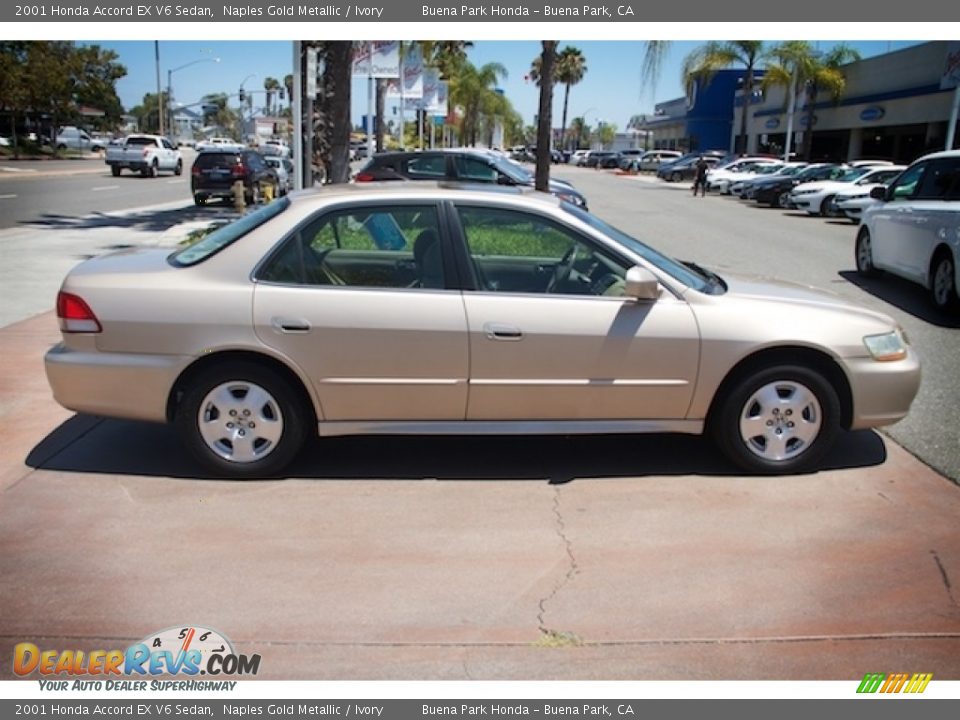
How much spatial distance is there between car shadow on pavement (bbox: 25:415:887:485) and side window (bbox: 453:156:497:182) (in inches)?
412

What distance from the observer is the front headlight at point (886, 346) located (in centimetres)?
504

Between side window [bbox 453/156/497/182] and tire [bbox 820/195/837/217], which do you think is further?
tire [bbox 820/195/837/217]

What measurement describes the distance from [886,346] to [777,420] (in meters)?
0.77

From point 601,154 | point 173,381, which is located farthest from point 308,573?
point 601,154

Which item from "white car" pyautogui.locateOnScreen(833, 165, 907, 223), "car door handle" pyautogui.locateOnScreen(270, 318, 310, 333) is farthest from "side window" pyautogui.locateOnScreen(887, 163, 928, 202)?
"white car" pyautogui.locateOnScreen(833, 165, 907, 223)

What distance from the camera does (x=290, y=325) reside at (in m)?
A: 4.75

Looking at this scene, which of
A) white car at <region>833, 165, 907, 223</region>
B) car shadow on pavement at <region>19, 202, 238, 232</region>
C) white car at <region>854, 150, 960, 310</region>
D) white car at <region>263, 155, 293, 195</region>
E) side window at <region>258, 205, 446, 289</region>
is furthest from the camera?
white car at <region>263, 155, 293, 195</region>

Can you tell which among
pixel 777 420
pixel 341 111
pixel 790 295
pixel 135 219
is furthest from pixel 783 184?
pixel 777 420

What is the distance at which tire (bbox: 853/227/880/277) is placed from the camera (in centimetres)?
1231

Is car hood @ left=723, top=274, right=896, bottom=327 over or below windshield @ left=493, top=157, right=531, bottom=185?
below

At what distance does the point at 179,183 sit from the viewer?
1407 inches

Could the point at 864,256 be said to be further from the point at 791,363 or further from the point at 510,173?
the point at 791,363

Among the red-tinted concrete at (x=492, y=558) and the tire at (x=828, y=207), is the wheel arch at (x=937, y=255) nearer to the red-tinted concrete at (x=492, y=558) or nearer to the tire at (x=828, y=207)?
the red-tinted concrete at (x=492, y=558)

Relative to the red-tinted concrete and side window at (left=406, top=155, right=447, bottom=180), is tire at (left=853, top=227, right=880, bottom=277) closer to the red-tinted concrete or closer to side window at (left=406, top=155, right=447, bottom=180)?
side window at (left=406, top=155, right=447, bottom=180)
